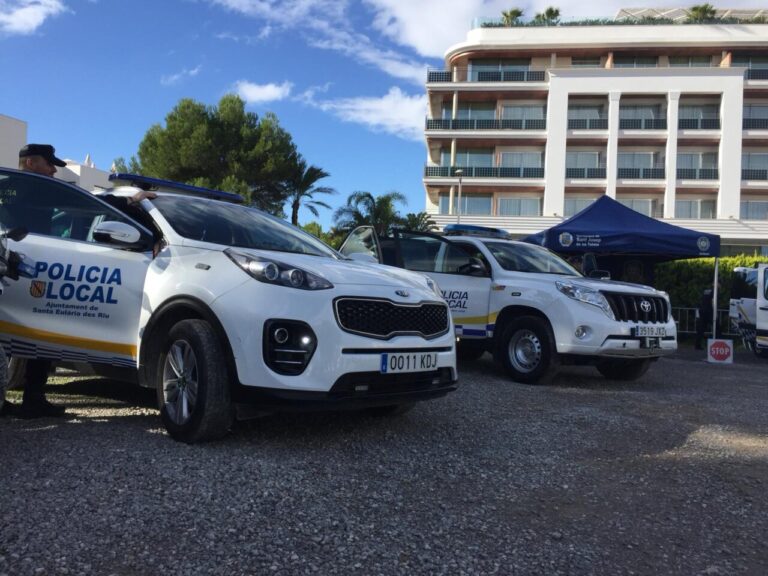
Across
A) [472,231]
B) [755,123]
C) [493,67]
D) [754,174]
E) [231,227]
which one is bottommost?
[231,227]

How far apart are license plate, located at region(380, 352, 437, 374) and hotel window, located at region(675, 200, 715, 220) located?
40714 millimetres

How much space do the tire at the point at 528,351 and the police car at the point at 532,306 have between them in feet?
0.04

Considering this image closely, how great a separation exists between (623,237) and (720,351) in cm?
269

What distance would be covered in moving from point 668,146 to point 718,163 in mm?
3362

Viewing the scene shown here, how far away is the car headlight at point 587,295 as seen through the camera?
21.9 ft

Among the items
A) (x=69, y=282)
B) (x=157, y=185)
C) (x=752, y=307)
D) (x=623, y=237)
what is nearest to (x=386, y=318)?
(x=69, y=282)

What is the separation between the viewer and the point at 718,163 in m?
39.6

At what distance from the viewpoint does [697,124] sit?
3972 centimetres

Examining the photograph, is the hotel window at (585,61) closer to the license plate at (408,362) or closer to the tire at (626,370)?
the tire at (626,370)

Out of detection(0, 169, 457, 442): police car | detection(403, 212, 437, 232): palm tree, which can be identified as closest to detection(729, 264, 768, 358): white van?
detection(0, 169, 457, 442): police car

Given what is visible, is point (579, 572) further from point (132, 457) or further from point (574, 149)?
point (574, 149)

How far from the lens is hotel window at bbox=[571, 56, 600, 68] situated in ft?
142

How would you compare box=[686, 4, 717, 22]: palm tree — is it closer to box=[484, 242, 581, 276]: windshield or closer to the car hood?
box=[484, 242, 581, 276]: windshield

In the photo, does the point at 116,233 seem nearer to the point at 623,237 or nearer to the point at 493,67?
the point at 623,237
